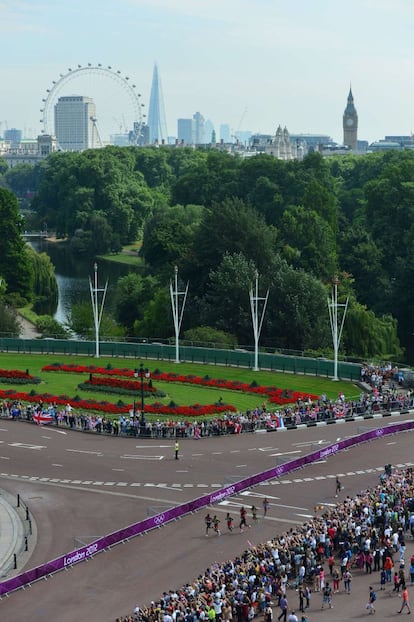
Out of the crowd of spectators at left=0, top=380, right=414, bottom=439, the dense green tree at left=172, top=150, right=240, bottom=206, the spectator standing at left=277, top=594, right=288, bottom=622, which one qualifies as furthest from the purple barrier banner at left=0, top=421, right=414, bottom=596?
the dense green tree at left=172, top=150, right=240, bottom=206

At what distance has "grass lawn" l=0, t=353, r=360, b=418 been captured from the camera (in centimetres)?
8319

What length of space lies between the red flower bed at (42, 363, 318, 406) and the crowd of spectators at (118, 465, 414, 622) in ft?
88.7

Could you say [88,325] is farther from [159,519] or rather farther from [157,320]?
[159,519]

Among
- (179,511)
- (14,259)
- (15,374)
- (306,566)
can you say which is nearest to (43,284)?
(14,259)

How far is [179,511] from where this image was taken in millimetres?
56656

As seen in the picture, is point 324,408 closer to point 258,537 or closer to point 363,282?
point 258,537

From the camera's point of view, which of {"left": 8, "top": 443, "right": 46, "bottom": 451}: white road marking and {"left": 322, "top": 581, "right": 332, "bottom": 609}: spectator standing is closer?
{"left": 322, "top": 581, "right": 332, "bottom": 609}: spectator standing

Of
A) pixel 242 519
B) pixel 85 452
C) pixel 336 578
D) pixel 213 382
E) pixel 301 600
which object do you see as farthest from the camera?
pixel 213 382

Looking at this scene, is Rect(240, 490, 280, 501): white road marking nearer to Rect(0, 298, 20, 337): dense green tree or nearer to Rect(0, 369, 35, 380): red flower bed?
Rect(0, 369, 35, 380): red flower bed

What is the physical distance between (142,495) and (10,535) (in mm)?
8127

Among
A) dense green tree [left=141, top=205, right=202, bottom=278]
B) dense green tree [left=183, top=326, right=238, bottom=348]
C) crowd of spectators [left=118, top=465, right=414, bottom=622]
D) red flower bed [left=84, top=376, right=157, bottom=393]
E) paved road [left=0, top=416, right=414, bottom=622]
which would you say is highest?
dense green tree [left=141, top=205, right=202, bottom=278]

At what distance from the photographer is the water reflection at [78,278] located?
479ft

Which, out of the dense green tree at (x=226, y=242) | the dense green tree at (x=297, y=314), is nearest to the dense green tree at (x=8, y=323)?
the dense green tree at (x=226, y=242)

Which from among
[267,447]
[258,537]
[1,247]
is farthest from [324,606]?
[1,247]
